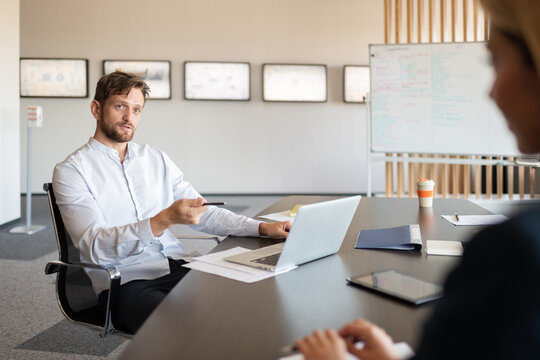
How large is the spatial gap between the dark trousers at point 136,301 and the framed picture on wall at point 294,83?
563 cm

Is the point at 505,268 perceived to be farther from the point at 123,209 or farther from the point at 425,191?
the point at 425,191

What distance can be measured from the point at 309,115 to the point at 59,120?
3615mm

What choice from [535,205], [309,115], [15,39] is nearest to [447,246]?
[535,205]

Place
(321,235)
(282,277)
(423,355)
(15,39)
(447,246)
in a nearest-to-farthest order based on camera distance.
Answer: (423,355) → (282,277) → (321,235) → (447,246) → (15,39)

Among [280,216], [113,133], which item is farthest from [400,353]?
[113,133]

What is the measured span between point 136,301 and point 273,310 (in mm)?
722

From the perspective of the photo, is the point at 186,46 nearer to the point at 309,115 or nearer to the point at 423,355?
the point at 309,115

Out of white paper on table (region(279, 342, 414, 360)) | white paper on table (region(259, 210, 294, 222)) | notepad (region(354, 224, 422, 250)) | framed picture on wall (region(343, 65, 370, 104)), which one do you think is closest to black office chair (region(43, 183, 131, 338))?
white paper on table (region(259, 210, 294, 222))

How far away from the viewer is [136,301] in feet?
5.03

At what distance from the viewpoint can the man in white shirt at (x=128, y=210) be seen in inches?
60.2

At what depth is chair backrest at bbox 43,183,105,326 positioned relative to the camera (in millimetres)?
1676

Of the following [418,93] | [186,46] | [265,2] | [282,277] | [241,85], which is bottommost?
[282,277]

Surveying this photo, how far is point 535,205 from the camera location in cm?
54

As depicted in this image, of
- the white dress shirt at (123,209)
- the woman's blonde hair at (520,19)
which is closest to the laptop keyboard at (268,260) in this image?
the white dress shirt at (123,209)
